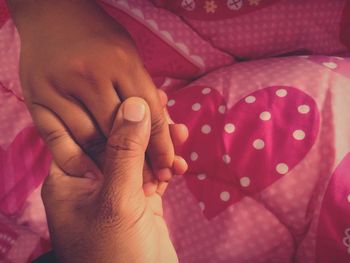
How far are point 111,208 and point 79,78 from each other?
0.21m

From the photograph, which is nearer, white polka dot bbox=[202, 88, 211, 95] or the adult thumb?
the adult thumb

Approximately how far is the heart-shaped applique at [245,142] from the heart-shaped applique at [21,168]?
312 mm

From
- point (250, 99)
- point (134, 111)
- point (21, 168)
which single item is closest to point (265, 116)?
point (250, 99)

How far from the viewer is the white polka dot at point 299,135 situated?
0.74m

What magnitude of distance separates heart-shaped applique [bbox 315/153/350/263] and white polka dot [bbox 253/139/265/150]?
13cm

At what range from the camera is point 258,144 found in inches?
29.5

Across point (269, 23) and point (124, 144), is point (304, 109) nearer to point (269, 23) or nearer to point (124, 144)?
point (269, 23)

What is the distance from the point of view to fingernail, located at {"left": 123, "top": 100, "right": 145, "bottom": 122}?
57 cm

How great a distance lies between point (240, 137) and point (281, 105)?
100mm

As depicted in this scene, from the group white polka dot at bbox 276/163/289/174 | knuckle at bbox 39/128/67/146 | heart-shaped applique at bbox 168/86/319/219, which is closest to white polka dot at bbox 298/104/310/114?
heart-shaped applique at bbox 168/86/319/219

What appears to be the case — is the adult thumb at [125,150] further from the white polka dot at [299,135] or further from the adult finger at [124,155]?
the white polka dot at [299,135]

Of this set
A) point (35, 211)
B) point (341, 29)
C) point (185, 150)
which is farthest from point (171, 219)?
point (341, 29)

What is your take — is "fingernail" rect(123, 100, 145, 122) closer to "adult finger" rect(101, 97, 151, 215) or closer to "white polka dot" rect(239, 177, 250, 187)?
"adult finger" rect(101, 97, 151, 215)

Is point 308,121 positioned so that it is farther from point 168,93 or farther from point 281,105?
point 168,93
